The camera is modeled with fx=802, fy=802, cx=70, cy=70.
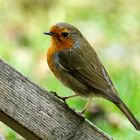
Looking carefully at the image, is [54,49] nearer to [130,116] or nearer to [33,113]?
[130,116]

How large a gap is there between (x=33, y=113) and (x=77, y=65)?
107cm

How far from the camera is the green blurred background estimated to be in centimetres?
698

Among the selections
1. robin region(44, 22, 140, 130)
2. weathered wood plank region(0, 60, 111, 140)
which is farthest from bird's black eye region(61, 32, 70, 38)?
weathered wood plank region(0, 60, 111, 140)

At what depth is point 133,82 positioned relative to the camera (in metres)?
7.27

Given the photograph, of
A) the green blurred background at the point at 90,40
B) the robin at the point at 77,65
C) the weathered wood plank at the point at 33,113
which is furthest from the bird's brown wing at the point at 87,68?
the green blurred background at the point at 90,40

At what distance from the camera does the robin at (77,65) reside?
521 centimetres

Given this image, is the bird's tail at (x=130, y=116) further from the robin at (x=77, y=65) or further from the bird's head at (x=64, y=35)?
the bird's head at (x=64, y=35)

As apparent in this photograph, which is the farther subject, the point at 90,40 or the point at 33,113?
the point at 90,40

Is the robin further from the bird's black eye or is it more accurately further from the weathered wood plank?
the weathered wood plank

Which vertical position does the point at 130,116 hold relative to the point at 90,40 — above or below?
above

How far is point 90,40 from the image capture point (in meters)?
8.73

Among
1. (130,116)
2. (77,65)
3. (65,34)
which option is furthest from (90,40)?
(130,116)

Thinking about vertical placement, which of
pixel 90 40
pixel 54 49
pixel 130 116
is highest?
pixel 54 49

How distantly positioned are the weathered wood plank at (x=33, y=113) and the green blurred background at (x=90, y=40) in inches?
76.9
